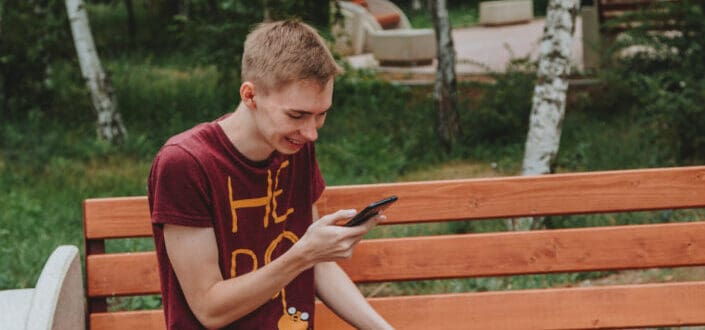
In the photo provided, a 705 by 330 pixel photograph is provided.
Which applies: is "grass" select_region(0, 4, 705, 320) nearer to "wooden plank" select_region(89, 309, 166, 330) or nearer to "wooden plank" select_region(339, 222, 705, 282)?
"wooden plank" select_region(89, 309, 166, 330)

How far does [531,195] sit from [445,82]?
8.46 m

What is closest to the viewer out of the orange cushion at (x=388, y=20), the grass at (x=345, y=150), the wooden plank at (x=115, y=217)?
the wooden plank at (x=115, y=217)

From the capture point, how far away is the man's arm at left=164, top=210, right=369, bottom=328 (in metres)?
2.90

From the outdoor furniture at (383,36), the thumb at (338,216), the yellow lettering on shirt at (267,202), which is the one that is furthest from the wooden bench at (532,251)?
the outdoor furniture at (383,36)

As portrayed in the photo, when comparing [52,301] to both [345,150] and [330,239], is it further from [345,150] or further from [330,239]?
[345,150]

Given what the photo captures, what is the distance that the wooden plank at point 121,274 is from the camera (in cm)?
386

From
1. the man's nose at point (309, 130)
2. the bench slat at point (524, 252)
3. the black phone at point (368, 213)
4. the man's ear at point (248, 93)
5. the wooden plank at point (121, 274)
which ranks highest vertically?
the man's ear at point (248, 93)

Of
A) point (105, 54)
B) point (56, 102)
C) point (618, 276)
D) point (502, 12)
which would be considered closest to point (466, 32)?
point (502, 12)

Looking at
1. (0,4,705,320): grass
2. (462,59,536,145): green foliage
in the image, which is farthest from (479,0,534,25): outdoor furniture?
(462,59,536,145): green foliage

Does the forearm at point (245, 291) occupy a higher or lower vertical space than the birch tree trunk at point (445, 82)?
higher

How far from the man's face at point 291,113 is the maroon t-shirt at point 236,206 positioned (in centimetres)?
14

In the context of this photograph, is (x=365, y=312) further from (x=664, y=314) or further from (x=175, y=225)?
(x=664, y=314)

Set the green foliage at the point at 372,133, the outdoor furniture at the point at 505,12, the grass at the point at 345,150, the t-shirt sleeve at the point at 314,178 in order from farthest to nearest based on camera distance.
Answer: the outdoor furniture at the point at 505,12 → the green foliage at the point at 372,133 → the grass at the point at 345,150 → the t-shirt sleeve at the point at 314,178

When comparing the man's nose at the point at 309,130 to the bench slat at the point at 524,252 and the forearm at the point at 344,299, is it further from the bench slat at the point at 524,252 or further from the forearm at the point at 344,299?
the bench slat at the point at 524,252
